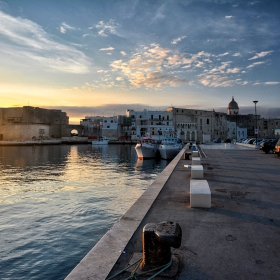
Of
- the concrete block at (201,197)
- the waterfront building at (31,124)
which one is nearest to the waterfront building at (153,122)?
the waterfront building at (31,124)

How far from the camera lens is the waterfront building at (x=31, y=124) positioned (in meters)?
103

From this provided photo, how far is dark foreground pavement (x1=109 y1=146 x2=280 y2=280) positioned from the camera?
14.2ft

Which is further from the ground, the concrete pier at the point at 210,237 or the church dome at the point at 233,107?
the church dome at the point at 233,107

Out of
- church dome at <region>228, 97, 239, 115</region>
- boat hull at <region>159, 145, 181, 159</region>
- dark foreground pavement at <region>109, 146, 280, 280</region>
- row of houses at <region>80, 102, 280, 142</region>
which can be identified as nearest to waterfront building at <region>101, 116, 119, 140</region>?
row of houses at <region>80, 102, 280, 142</region>

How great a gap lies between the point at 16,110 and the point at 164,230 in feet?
383

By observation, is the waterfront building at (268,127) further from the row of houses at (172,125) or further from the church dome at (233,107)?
the church dome at (233,107)

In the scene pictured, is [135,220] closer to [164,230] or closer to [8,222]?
[164,230]

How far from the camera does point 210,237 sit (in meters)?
5.71

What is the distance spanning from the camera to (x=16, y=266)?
7.18 m

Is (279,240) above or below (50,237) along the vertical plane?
above

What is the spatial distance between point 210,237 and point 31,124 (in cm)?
10737

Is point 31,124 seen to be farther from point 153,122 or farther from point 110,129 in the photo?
point 153,122

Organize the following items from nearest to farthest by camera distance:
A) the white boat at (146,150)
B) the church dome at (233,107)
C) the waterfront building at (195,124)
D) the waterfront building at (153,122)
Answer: the white boat at (146,150)
the waterfront building at (153,122)
the waterfront building at (195,124)
the church dome at (233,107)

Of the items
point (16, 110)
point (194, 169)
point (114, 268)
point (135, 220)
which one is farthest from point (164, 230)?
point (16, 110)
